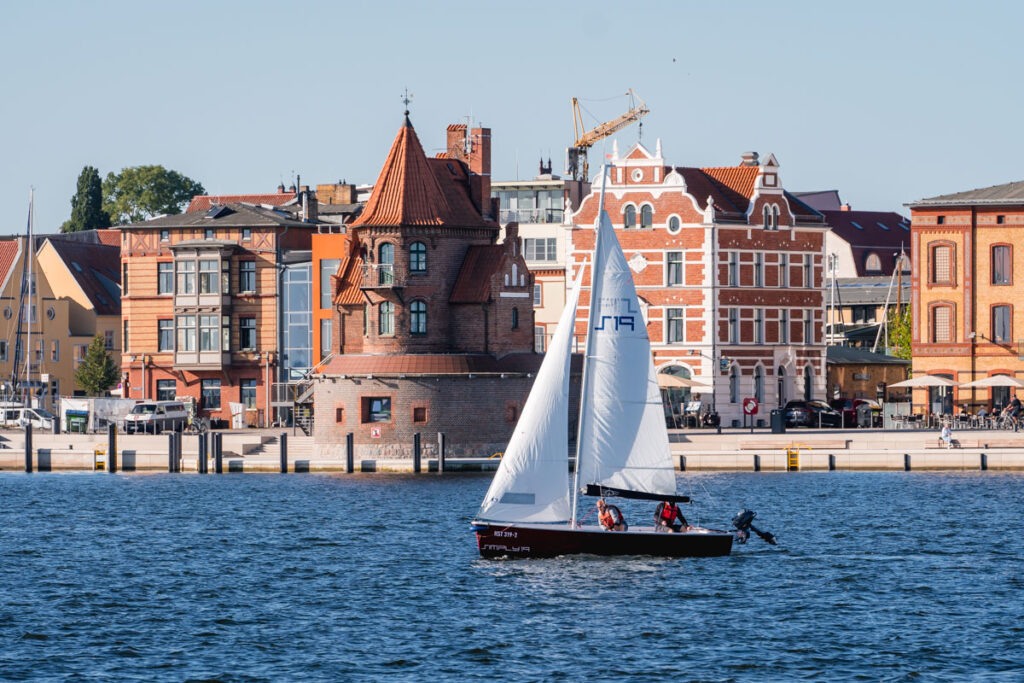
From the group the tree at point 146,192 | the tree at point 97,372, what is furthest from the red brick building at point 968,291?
the tree at point 146,192

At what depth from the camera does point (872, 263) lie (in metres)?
156

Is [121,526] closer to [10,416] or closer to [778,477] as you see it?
[778,477]

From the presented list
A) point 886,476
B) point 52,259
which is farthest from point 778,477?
point 52,259

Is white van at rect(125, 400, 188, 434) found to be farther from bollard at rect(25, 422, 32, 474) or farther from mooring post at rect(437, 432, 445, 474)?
mooring post at rect(437, 432, 445, 474)

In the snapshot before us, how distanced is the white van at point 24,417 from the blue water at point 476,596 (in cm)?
3467

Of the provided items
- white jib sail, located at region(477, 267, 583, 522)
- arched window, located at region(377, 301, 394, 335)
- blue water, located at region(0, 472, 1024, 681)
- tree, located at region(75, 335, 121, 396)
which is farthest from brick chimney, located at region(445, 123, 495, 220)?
white jib sail, located at region(477, 267, 583, 522)

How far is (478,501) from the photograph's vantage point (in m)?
70.4

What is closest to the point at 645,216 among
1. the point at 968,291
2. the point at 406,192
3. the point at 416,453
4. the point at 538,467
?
the point at 968,291

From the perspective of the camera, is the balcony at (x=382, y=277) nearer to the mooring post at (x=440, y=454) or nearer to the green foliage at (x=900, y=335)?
the mooring post at (x=440, y=454)

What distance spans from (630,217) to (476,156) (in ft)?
46.7

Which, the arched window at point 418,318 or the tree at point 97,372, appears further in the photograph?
the tree at point 97,372

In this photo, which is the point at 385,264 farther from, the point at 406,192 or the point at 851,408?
the point at 851,408

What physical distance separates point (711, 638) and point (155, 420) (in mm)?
60708

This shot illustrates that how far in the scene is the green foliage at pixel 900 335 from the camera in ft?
394
